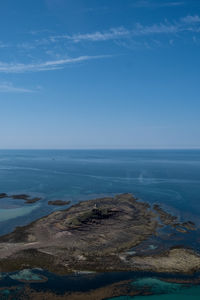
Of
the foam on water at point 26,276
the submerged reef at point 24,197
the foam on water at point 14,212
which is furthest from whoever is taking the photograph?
the submerged reef at point 24,197

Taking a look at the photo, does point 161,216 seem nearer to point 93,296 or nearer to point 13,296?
point 93,296

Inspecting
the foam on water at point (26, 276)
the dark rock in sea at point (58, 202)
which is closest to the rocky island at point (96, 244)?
the foam on water at point (26, 276)

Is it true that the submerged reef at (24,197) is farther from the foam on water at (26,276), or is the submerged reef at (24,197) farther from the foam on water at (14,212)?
the foam on water at (26,276)

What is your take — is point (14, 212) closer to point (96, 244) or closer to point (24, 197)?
point (24, 197)

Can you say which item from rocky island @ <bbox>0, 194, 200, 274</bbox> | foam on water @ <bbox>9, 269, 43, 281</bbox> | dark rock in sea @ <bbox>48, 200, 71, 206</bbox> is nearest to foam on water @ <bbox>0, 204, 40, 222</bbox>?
dark rock in sea @ <bbox>48, 200, 71, 206</bbox>

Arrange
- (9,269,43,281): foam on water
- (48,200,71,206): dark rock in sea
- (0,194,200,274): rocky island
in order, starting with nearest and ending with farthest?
(9,269,43,281): foam on water → (0,194,200,274): rocky island → (48,200,71,206): dark rock in sea

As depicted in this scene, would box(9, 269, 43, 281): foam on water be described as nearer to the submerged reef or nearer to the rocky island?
the rocky island

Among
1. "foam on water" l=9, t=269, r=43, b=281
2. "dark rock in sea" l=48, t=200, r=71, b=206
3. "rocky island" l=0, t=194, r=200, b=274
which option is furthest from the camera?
"dark rock in sea" l=48, t=200, r=71, b=206

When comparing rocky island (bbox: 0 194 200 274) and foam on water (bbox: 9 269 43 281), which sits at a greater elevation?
rocky island (bbox: 0 194 200 274)

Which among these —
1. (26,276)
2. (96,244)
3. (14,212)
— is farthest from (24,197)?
(26,276)
